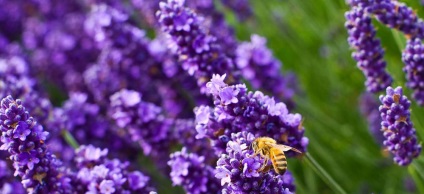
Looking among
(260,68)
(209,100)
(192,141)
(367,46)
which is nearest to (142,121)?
(192,141)

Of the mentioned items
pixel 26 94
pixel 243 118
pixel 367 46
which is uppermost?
pixel 26 94

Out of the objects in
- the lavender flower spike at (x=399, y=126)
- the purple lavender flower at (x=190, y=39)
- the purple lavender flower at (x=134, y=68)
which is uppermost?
the purple lavender flower at (x=134, y=68)

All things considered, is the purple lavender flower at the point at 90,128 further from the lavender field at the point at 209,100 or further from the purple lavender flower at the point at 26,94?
the purple lavender flower at the point at 26,94

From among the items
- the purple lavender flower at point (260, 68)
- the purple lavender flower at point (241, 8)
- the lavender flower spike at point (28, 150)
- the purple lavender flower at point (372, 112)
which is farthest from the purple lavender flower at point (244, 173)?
the purple lavender flower at point (241, 8)

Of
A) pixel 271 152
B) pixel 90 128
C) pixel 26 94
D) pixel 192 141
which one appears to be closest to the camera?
pixel 271 152

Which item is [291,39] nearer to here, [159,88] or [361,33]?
[159,88]

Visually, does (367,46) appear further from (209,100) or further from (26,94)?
(26,94)
